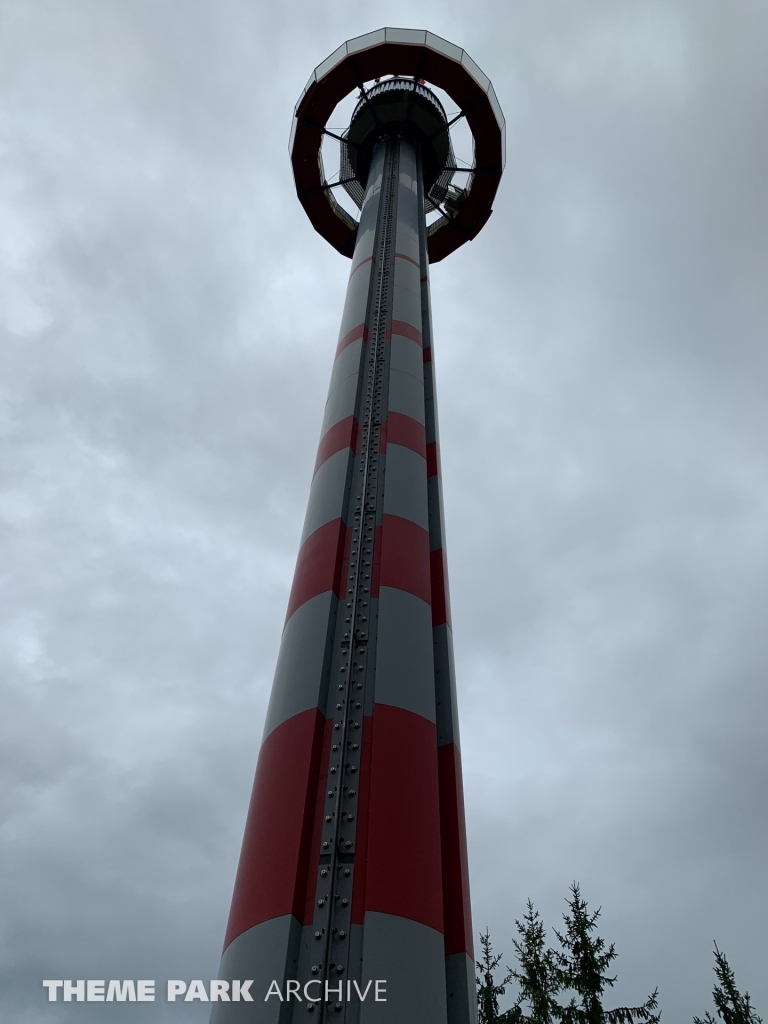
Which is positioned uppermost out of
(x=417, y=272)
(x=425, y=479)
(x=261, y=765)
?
(x=417, y=272)

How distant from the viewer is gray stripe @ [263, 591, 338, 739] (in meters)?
6.81

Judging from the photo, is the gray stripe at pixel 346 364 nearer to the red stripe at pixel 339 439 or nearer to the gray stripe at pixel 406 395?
the gray stripe at pixel 406 395

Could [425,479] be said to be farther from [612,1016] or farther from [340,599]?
[612,1016]

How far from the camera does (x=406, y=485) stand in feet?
30.2

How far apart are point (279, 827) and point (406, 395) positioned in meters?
6.65

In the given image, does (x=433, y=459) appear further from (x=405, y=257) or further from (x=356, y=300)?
(x=405, y=257)

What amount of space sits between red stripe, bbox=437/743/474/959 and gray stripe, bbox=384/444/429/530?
292 centimetres

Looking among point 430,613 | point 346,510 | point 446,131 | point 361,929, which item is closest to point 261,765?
point 361,929

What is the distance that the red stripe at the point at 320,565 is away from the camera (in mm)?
7899

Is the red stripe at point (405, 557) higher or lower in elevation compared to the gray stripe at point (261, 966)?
higher

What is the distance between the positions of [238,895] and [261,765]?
3.92 feet

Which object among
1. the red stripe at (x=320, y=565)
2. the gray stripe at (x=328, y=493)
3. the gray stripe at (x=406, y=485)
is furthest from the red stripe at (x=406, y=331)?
the red stripe at (x=320, y=565)

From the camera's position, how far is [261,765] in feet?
21.9

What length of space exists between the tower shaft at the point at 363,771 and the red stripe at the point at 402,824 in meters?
0.01
